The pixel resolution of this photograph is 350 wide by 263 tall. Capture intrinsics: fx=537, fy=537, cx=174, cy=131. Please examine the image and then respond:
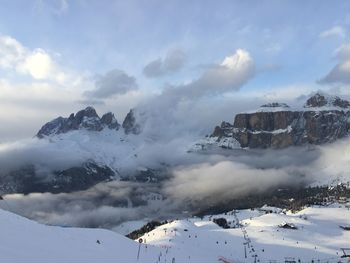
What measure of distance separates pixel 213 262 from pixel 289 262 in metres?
102

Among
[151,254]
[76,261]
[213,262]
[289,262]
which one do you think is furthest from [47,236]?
[289,262]

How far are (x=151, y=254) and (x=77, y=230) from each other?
8.55m

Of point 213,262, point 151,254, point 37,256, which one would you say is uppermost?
point 37,256

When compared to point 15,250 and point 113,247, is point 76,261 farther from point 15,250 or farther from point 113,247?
point 113,247

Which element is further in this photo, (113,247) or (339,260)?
(339,260)

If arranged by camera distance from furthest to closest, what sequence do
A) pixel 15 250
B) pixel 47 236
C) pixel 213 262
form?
pixel 213 262, pixel 47 236, pixel 15 250

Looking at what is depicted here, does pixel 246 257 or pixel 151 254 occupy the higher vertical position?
pixel 151 254

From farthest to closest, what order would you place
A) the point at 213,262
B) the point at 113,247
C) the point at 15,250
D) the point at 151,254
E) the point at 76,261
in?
the point at 213,262
the point at 151,254
the point at 113,247
the point at 76,261
the point at 15,250

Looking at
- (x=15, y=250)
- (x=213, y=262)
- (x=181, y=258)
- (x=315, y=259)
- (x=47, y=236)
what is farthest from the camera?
(x=315, y=259)

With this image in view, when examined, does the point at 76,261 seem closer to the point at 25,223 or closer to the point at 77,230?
the point at 25,223

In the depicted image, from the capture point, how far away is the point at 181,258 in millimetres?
65125

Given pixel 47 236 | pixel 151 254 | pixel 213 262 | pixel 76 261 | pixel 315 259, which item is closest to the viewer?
pixel 76 261

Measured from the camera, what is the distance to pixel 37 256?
38.2m

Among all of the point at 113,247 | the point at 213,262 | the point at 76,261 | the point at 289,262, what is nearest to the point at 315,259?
the point at 289,262
